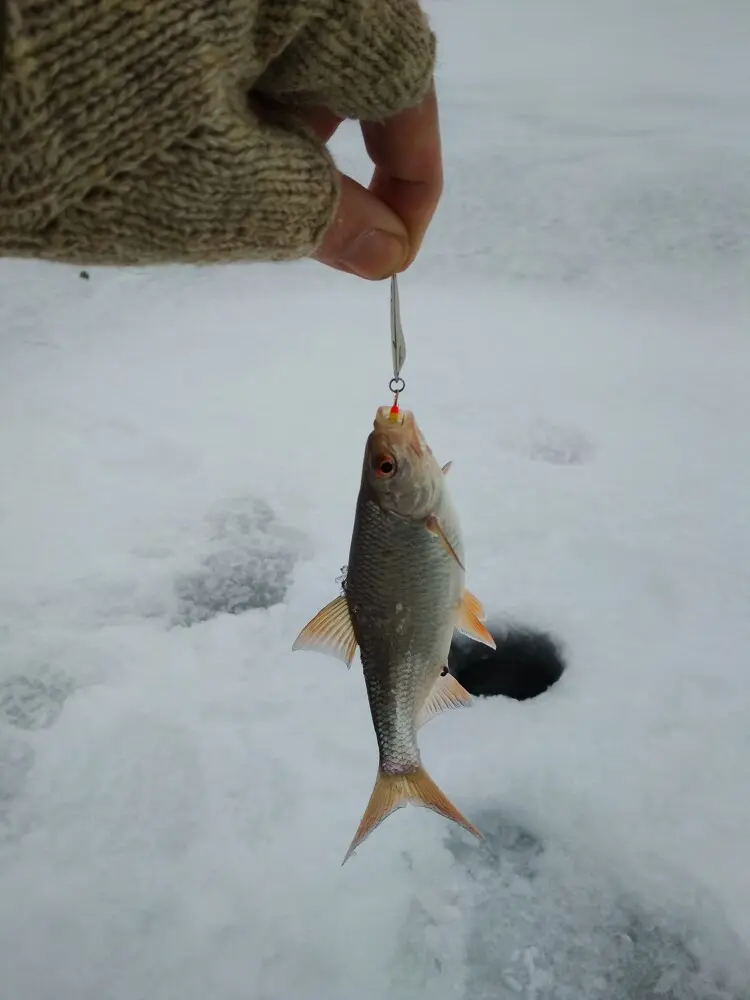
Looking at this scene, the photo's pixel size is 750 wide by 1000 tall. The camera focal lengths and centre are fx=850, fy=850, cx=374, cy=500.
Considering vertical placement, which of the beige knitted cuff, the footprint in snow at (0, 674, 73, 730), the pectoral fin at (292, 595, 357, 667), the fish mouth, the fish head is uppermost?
the beige knitted cuff

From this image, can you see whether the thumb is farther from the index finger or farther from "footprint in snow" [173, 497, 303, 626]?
"footprint in snow" [173, 497, 303, 626]

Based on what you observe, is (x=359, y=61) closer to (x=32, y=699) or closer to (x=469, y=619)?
(x=469, y=619)

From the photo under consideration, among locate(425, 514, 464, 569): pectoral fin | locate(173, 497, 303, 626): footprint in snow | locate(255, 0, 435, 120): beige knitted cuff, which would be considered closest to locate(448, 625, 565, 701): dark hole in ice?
locate(173, 497, 303, 626): footprint in snow

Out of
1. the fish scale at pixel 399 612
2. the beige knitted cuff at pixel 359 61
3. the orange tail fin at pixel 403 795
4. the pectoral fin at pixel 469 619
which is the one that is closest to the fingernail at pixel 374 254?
the beige knitted cuff at pixel 359 61

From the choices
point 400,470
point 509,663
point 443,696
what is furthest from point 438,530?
point 509,663

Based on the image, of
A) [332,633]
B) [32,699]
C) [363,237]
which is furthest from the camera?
[32,699]

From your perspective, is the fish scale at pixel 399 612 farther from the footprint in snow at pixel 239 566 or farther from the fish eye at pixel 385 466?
the footprint in snow at pixel 239 566
